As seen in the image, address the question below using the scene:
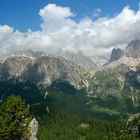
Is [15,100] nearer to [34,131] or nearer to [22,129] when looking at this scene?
[22,129]

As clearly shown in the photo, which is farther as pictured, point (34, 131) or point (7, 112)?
point (34, 131)

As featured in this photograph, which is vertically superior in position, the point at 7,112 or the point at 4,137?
the point at 7,112

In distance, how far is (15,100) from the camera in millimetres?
70938

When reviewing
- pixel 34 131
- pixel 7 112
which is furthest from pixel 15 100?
pixel 34 131

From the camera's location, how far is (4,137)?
72562 mm

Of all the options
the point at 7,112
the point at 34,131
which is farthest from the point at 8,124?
the point at 34,131

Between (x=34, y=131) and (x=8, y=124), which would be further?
(x=34, y=131)

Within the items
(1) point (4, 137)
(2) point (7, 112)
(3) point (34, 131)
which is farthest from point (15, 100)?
(3) point (34, 131)

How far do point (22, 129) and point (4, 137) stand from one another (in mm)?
4114

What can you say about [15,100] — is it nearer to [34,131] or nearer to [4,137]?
[4,137]

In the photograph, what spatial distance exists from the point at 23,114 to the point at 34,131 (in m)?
33.1

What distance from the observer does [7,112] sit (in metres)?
70.2

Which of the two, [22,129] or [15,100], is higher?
[15,100]

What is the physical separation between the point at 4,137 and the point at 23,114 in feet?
20.5
